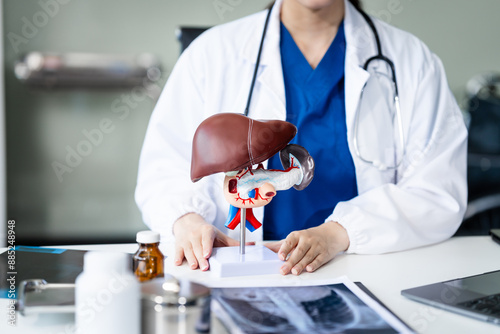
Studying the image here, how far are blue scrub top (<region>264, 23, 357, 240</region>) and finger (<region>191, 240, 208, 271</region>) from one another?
36 cm

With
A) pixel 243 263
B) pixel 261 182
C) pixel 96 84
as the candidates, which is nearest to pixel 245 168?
pixel 261 182

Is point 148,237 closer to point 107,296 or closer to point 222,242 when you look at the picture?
point 107,296

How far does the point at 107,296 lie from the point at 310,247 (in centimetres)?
45

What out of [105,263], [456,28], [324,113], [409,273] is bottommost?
[409,273]

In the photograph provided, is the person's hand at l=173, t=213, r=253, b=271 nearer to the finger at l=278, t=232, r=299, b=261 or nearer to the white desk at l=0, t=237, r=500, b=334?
the white desk at l=0, t=237, r=500, b=334

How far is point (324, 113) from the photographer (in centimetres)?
121

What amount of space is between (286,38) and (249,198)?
611 mm

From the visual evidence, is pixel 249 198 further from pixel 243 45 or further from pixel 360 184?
pixel 243 45

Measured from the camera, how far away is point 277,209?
46.7 inches

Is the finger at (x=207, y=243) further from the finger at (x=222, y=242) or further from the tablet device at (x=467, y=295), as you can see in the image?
the tablet device at (x=467, y=295)

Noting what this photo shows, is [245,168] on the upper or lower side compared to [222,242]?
upper

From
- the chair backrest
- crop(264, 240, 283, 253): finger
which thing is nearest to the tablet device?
crop(264, 240, 283, 253): finger

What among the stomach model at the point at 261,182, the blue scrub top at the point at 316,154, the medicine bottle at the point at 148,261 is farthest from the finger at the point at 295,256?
the blue scrub top at the point at 316,154

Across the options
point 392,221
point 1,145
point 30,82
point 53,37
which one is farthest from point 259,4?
point 392,221
